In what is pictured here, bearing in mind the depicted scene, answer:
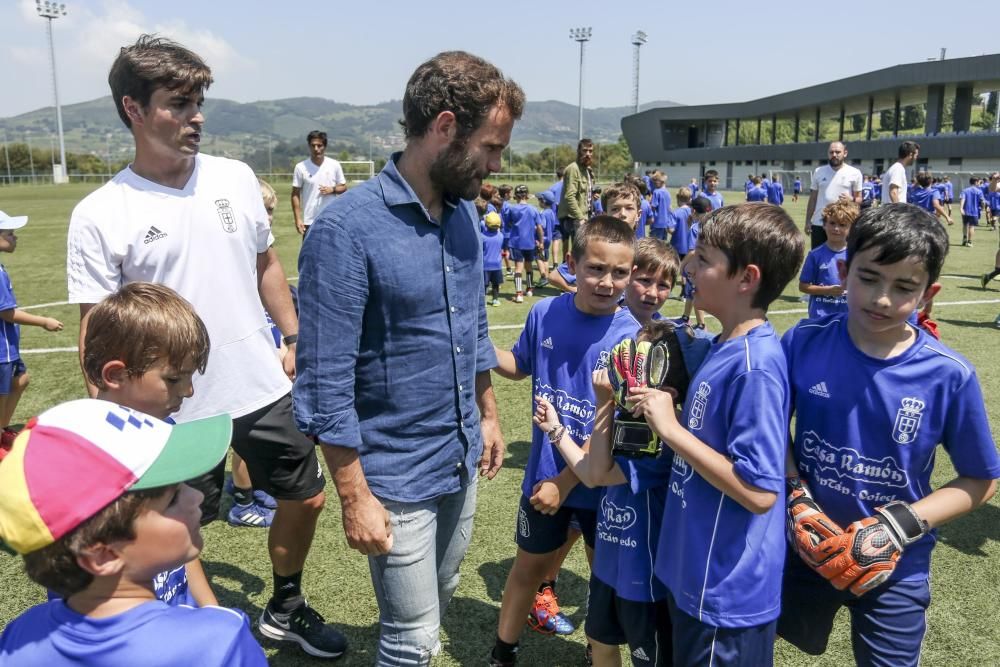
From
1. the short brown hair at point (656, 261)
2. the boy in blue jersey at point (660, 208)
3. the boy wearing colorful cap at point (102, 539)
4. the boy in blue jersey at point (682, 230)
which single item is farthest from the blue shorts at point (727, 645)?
the boy in blue jersey at point (660, 208)

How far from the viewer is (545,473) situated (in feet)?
9.35

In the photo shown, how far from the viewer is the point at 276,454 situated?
310cm

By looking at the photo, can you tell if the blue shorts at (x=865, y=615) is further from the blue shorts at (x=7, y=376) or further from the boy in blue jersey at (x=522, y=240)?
the boy in blue jersey at (x=522, y=240)

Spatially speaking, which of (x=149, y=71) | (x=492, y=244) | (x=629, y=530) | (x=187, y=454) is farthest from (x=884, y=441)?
(x=492, y=244)

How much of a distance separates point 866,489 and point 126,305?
2.33m

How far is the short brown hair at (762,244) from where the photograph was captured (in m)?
2.09

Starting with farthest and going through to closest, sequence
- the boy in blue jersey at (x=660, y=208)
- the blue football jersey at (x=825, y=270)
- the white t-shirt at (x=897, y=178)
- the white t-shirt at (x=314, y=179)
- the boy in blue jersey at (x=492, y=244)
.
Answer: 1. the boy in blue jersey at (x=660, y=208)
2. the boy in blue jersey at (x=492, y=244)
3. the white t-shirt at (x=314, y=179)
4. the white t-shirt at (x=897, y=178)
5. the blue football jersey at (x=825, y=270)

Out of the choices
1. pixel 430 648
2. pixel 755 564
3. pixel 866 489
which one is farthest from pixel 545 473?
pixel 866 489

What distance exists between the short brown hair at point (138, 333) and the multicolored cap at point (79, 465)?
0.64 m

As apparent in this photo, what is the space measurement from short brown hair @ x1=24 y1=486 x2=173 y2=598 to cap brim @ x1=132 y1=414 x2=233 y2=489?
1.8 inches

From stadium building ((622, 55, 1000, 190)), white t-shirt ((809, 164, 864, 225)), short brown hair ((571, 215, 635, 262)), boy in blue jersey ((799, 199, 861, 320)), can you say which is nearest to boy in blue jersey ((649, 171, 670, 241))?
white t-shirt ((809, 164, 864, 225))

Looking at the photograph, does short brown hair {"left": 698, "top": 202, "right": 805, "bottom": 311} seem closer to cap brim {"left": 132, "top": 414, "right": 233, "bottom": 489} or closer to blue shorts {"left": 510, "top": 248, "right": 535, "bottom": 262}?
cap brim {"left": 132, "top": 414, "right": 233, "bottom": 489}

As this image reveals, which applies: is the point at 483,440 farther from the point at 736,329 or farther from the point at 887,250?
the point at 887,250

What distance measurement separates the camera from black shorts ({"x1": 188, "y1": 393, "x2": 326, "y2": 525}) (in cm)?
302
